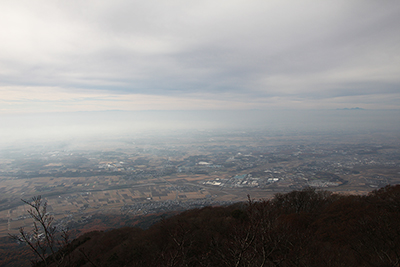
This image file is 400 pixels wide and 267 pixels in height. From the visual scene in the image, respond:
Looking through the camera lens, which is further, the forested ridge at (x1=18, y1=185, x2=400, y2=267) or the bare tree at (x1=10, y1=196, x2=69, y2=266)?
the forested ridge at (x1=18, y1=185, x2=400, y2=267)

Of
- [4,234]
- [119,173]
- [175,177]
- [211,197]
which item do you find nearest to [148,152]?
[119,173]

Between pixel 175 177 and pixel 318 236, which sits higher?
pixel 318 236

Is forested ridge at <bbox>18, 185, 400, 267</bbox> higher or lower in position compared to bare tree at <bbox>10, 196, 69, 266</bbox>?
lower

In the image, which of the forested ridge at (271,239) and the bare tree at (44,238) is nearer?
the bare tree at (44,238)

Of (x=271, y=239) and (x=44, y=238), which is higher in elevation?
(x=44, y=238)

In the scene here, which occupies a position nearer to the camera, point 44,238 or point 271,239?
point 44,238

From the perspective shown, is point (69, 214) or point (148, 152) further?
point (148, 152)

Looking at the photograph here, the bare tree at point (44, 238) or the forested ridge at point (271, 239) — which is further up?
the bare tree at point (44, 238)

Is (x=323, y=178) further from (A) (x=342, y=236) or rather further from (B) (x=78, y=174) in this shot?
(B) (x=78, y=174)
